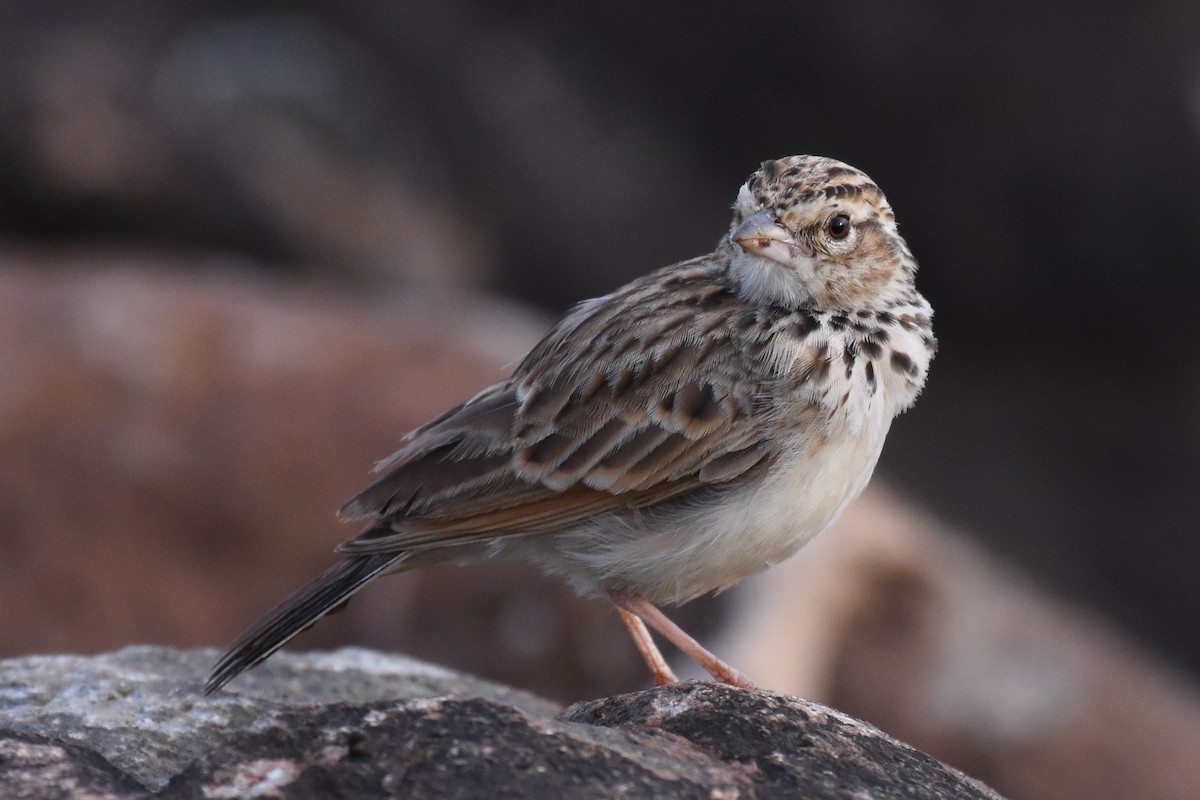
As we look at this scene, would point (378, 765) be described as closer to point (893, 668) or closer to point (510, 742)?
point (510, 742)

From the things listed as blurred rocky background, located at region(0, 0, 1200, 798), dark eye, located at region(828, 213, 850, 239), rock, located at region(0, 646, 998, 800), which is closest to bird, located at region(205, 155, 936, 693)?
dark eye, located at region(828, 213, 850, 239)

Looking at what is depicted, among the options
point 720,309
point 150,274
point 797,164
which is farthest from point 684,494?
point 150,274

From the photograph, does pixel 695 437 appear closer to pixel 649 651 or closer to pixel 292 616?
pixel 649 651

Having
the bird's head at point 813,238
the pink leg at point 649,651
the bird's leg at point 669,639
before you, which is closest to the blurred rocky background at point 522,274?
the pink leg at point 649,651

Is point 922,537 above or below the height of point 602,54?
below

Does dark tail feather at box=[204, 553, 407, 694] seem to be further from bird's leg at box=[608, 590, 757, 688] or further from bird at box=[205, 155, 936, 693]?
bird's leg at box=[608, 590, 757, 688]

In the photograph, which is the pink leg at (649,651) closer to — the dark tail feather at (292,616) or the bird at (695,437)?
the bird at (695,437)
